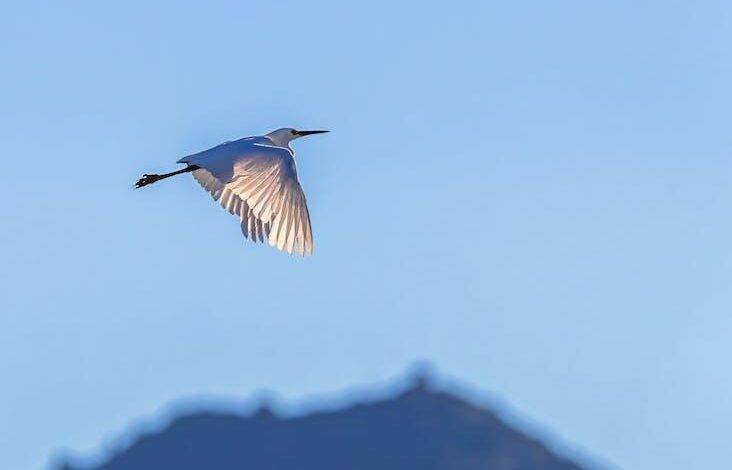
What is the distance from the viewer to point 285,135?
46938 millimetres

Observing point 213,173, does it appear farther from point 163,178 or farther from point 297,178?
point 163,178

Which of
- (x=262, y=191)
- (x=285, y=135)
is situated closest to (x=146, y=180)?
(x=285, y=135)

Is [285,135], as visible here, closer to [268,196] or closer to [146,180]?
[146,180]

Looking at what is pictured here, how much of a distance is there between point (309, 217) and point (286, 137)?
794 centimetres

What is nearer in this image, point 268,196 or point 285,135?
point 268,196

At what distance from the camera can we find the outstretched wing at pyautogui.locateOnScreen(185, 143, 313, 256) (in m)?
39.1

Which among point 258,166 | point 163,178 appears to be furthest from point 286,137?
point 258,166

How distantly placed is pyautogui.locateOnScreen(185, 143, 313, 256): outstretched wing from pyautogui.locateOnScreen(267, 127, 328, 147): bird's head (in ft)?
18.9

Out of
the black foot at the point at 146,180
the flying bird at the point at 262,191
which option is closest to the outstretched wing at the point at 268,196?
the flying bird at the point at 262,191

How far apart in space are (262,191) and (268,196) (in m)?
0.17

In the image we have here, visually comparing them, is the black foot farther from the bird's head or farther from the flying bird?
the flying bird

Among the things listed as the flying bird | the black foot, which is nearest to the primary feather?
the flying bird

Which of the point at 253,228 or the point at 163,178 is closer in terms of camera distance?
the point at 253,228

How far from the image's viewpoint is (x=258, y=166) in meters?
39.8
